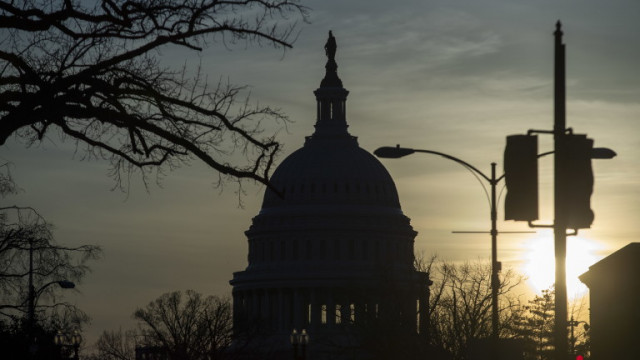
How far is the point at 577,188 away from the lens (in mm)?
14578

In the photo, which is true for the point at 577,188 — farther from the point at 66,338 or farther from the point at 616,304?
the point at 616,304

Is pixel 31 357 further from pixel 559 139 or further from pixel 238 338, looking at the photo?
pixel 238 338

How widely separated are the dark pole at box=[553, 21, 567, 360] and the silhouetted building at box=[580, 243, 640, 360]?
53.0 metres

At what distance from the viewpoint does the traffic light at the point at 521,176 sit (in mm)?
14578

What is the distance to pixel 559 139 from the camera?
1525 centimetres

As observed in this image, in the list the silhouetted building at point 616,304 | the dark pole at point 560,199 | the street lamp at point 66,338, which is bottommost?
the dark pole at point 560,199

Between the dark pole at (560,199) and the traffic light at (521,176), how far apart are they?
22cm

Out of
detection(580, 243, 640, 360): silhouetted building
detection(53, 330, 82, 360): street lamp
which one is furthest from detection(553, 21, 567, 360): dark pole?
detection(580, 243, 640, 360): silhouetted building

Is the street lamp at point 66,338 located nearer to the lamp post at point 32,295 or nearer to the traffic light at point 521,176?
the lamp post at point 32,295

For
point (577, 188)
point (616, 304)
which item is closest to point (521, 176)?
point (577, 188)

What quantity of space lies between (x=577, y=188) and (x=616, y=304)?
60301mm

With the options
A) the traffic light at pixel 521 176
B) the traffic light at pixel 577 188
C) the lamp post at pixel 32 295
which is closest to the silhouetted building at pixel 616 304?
the lamp post at pixel 32 295

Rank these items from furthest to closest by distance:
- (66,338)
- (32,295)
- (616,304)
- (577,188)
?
(616,304)
(66,338)
(32,295)
(577,188)

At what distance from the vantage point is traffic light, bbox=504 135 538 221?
14.6m
